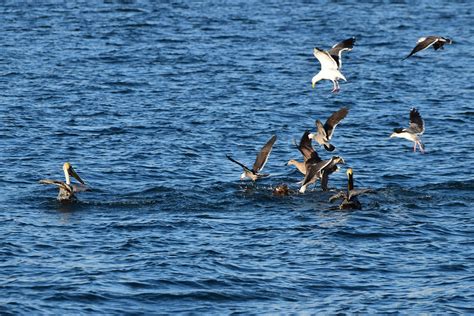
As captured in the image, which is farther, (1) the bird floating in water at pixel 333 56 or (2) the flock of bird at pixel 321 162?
(1) the bird floating in water at pixel 333 56

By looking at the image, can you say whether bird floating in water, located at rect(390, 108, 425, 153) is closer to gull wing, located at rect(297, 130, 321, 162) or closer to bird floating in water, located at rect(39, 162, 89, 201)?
gull wing, located at rect(297, 130, 321, 162)

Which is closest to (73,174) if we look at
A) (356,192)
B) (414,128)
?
(356,192)

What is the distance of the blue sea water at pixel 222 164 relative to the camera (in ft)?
56.0

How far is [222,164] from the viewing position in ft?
82.2

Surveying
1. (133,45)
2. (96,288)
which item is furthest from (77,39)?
(96,288)

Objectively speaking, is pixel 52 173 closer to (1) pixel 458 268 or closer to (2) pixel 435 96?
(1) pixel 458 268

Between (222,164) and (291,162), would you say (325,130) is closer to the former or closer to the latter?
(291,162)

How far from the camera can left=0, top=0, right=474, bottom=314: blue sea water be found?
672 inches

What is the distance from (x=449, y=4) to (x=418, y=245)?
3162cm

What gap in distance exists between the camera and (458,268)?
18016 mm

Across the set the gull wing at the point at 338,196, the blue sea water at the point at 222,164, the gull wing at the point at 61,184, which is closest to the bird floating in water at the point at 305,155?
the blue sea water at the point at 222,164

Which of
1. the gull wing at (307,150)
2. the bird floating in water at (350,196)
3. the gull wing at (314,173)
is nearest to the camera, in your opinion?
the bird floating in water at (350,196)

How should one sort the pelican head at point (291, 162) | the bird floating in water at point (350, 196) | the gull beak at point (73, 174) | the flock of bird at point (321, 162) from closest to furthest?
the bird floating in water at point (350, 196) < the flock of bird at point (321, 162) < the gull beak at point (73, 174) < the pelican head at point (291, 162)

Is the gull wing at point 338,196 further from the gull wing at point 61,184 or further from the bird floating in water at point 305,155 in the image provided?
the gull wing at point 61,184
